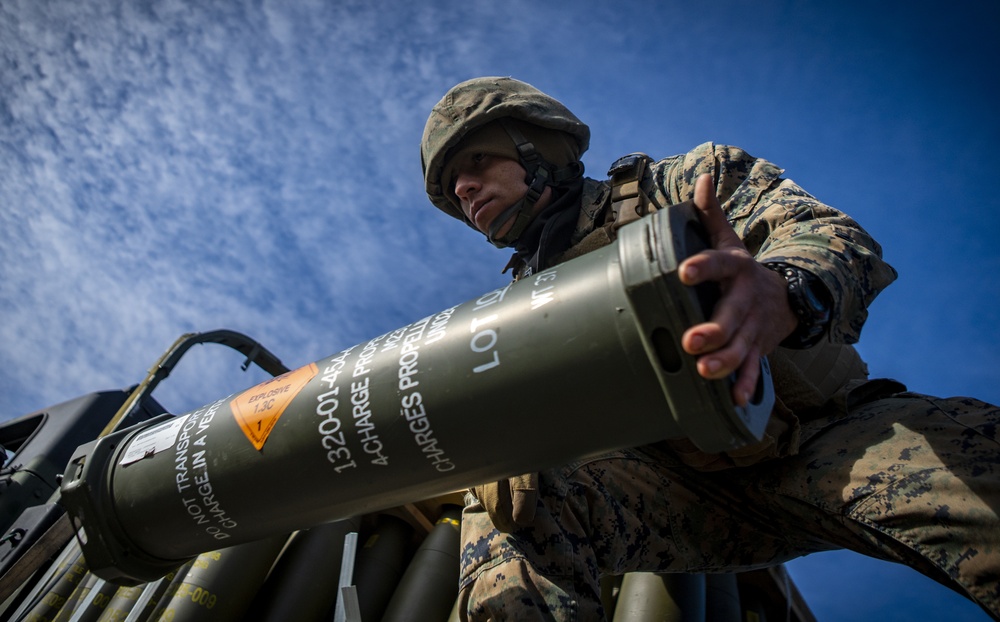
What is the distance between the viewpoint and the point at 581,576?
77.1 inches

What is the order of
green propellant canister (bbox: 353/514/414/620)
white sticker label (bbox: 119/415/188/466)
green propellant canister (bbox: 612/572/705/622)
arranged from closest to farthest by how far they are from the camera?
white sticker label (bbox: 119/415/188/466)
green propellant canister (bbox: 612/572/705/622)
green propellant canister (bbox: 353/514/414/620)

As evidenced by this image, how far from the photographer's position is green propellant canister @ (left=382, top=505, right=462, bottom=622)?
11.5 ft

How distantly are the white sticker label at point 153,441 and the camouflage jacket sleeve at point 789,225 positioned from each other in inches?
64.6

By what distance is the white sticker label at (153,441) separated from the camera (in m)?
1.76

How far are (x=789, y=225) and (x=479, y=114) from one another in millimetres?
1396

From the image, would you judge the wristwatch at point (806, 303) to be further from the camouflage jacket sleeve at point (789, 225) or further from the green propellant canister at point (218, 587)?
the green propellant canister at point (218, 587)

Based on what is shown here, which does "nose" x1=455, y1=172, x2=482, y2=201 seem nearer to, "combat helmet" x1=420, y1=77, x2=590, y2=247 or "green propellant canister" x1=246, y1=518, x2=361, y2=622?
"combat helmet" x1=420, y1=77, x2=590, y2=247

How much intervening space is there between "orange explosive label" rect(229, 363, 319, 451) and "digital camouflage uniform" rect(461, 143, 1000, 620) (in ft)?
2.60

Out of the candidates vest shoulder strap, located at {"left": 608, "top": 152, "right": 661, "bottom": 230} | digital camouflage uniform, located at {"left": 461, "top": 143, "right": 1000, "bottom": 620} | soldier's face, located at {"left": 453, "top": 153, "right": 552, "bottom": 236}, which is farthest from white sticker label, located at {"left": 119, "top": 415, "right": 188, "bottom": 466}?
vest shoulder strap, located at {"left": 608, "top": 152, "right": 661, "bottom": 230}

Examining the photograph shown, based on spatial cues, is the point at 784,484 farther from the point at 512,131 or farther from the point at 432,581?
the point at 432,581

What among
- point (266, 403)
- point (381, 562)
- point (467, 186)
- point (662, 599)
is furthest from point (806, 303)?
point (381, 562)

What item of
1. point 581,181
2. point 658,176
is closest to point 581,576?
point 658,176

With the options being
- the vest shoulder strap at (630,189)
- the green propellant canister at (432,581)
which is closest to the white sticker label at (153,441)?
the vest shoulder strap at (630,189)

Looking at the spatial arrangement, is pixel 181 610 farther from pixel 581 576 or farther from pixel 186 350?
pixel 581 576
